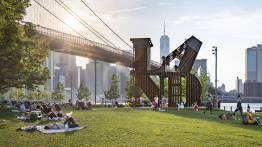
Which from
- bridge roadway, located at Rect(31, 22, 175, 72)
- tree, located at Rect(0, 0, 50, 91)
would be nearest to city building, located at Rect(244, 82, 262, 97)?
bridge roadway, located at Rect(31, 22, 175, 72)

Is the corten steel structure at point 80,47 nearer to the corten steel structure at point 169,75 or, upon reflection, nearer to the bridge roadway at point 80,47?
the bridge roadway at point 80,47

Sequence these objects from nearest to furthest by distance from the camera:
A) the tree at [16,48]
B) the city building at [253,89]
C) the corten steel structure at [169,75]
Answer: the tree at [16,48] → the corten steel structure at [169,75] → the city building at [253,89]

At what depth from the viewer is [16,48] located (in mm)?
18828

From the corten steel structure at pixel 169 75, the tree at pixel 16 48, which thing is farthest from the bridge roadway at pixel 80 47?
the corten steel structure at pixel 169 75

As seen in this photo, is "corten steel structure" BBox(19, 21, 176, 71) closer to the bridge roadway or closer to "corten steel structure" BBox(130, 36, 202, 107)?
the bridge roadway

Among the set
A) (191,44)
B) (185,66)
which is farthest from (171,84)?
(191,44)

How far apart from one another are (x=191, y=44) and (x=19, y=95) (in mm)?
43095

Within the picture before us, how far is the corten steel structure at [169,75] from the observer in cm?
3017

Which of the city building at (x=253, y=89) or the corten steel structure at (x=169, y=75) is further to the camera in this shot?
the city building at (x=253, y=89)

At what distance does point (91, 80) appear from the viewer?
525 feet

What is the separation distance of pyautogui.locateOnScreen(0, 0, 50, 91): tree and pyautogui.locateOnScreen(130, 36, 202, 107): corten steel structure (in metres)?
10.6

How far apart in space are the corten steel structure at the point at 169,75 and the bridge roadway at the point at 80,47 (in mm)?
14446

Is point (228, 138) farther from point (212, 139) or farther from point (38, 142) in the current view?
point (38, 142)

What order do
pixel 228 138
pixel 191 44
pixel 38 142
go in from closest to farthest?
pixel 38 142 → pixel 228 138 → pixel 191 44
